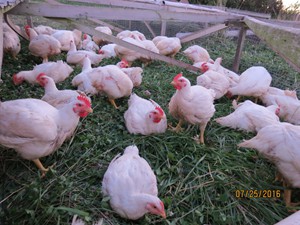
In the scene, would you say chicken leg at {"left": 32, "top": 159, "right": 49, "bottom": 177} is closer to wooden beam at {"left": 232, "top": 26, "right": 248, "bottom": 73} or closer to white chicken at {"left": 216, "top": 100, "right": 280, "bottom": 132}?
white chicken at {"left": 216, "top": 100, "right": 280, "bottom": 132}

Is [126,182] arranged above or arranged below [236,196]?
above

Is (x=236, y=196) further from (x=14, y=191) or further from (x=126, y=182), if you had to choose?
(x=14, y=191)

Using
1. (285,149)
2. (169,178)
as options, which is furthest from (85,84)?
(285,149)

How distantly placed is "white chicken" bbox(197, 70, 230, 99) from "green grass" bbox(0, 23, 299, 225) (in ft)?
2.28

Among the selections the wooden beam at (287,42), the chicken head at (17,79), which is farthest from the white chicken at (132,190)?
the chicken head at (17,79)

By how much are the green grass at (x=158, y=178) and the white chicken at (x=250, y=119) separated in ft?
0.30

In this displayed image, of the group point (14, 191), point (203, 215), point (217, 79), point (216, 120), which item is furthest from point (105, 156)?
point (217, 79)

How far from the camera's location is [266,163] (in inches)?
88.1

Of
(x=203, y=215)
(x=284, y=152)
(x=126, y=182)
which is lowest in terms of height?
(x=203, y=215)

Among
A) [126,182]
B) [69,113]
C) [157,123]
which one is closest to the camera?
[126,182]

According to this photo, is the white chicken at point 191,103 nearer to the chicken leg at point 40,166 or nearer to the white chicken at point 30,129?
the white chicken at point 30,129

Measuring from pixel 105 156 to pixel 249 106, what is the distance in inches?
63.7

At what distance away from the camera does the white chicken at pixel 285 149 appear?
70.8 inches
